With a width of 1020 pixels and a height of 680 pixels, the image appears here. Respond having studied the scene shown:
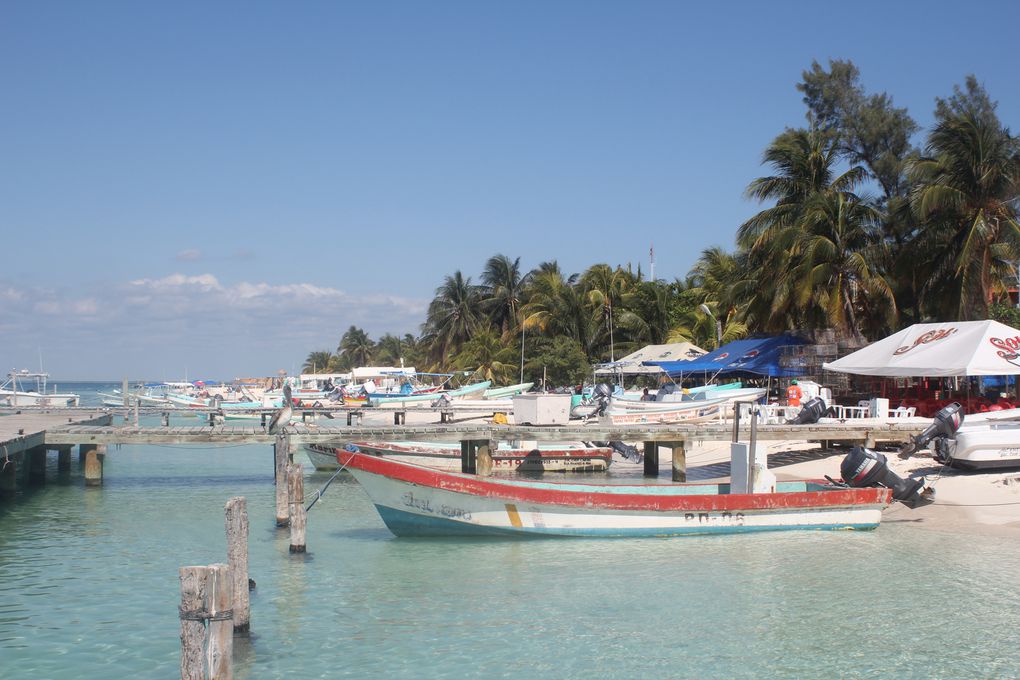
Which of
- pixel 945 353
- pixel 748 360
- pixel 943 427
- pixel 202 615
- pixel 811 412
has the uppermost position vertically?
pixel 748 360

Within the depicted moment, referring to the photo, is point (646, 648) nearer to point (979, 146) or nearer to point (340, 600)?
point (340, 600)

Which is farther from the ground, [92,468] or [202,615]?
[202,615]

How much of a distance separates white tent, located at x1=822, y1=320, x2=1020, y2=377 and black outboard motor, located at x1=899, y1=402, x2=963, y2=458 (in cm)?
138

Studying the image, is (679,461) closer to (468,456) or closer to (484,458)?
(484,458)

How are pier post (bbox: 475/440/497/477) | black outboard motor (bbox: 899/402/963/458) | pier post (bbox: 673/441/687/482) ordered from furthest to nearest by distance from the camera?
pier post (bbox: 673/441/687/482), pier post (bbox: 475/440/497/477), black outboard motor (bbox: 899/402/963/458)

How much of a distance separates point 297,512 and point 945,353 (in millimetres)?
16531

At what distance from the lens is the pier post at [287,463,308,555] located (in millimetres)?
15227

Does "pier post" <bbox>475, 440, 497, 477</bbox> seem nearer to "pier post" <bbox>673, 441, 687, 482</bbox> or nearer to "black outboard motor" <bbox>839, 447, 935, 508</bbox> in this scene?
"pier post" <bbox>673, 441, 687, 482</bbox>

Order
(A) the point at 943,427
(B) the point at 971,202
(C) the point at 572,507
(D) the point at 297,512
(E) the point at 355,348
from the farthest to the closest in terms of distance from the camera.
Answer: (E) the point at 355,348 → (B) the point at 971,202 → (A) the point at 943,427 → (C) the point at 572,507 → (D) the point at 297,512

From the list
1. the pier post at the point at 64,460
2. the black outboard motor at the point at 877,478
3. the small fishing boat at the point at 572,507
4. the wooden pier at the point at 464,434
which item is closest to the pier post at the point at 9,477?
the wooden pier at the point at 464,434

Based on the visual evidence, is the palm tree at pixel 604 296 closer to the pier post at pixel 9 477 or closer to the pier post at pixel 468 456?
the pier post at pixel 468 456

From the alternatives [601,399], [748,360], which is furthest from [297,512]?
[748,360]

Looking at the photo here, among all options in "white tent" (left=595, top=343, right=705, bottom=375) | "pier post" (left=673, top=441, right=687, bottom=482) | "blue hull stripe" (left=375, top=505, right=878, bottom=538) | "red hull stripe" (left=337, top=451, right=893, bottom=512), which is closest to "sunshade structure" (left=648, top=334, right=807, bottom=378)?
"white tent" (left=595, top=343, right=705, bottom=375)

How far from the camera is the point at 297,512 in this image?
15.4m
